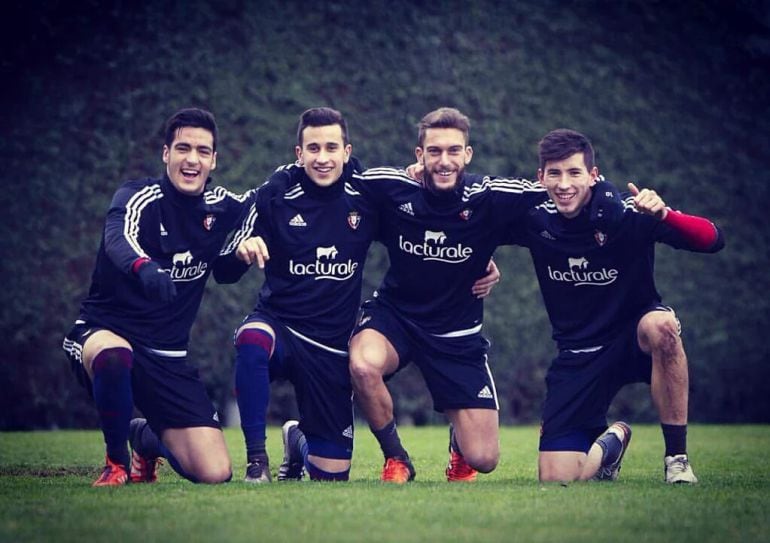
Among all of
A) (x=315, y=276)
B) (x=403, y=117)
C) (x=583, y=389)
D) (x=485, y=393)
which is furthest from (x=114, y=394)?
(x=403, y=117)

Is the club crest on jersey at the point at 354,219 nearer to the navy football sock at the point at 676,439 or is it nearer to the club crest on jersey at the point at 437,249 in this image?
the club crest on jersey at the point at 437,249

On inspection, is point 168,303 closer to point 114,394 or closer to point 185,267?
point 185,267

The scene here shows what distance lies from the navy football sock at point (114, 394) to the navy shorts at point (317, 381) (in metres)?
0.72

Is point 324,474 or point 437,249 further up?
point 437,249

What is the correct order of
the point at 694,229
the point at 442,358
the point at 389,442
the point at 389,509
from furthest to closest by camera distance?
the point at 442,358, the point at 389,442, the point at 694,229, the point at 389,509

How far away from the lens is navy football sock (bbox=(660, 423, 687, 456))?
571cm

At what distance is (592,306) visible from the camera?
6.18 metres

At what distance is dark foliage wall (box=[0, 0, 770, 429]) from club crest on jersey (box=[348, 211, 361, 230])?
350 cm

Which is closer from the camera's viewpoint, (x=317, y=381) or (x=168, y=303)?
(x=168, y=303)

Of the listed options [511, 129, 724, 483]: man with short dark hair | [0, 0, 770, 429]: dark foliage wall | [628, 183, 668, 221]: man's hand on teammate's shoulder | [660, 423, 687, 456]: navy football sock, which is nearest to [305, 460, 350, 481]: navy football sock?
[511, 129, 724, 483]: man with short dark hair

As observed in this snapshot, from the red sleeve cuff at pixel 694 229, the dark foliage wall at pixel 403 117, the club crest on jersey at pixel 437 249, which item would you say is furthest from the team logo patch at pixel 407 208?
the dark foliage wall at pixel 403 117

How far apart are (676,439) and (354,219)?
1852 mm

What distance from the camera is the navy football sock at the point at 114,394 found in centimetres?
549

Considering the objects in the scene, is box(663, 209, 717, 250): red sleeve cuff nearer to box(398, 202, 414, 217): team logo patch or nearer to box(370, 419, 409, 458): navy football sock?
box(398, 202, 414, 217): team logo patch
